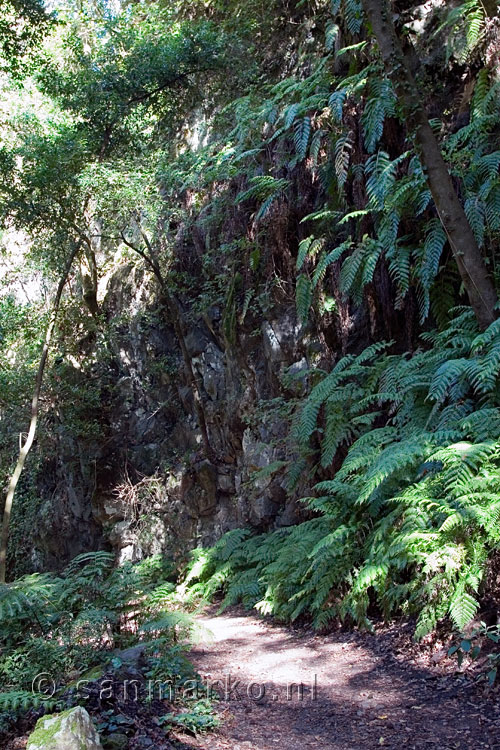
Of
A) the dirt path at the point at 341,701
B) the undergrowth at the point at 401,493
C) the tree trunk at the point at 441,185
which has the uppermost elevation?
the tree trunk at the point at 441,185

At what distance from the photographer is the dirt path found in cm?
299

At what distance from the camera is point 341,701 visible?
3531 mm

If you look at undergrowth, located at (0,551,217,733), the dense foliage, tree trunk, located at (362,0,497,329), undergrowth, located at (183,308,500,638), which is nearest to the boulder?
undergrowth, located at (0,551,217,733)

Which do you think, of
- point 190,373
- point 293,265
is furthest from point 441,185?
point 190,373

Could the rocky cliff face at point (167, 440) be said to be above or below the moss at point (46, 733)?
above

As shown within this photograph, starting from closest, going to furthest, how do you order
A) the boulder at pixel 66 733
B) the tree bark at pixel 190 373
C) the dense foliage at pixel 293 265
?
the boulder at pixel 66 733 < the dense foliage at pixel 293 265 < the tree bark at pixel 190 373

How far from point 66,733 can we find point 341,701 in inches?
67.2

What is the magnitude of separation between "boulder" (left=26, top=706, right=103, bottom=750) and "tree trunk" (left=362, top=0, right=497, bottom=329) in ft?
14.0

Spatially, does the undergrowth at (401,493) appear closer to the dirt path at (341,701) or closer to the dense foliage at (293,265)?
the dense foliage at (293,265)

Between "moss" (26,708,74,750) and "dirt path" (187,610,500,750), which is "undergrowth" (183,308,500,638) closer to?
"dirt path" (187,610,500,750)

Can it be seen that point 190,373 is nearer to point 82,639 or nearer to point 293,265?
point 293,265

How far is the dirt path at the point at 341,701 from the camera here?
299 cm

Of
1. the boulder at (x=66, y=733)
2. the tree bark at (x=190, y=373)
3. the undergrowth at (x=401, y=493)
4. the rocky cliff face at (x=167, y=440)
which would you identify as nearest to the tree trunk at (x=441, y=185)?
the undergrowth at (x=401, y=493)

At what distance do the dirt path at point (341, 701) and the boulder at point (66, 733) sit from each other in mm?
695
